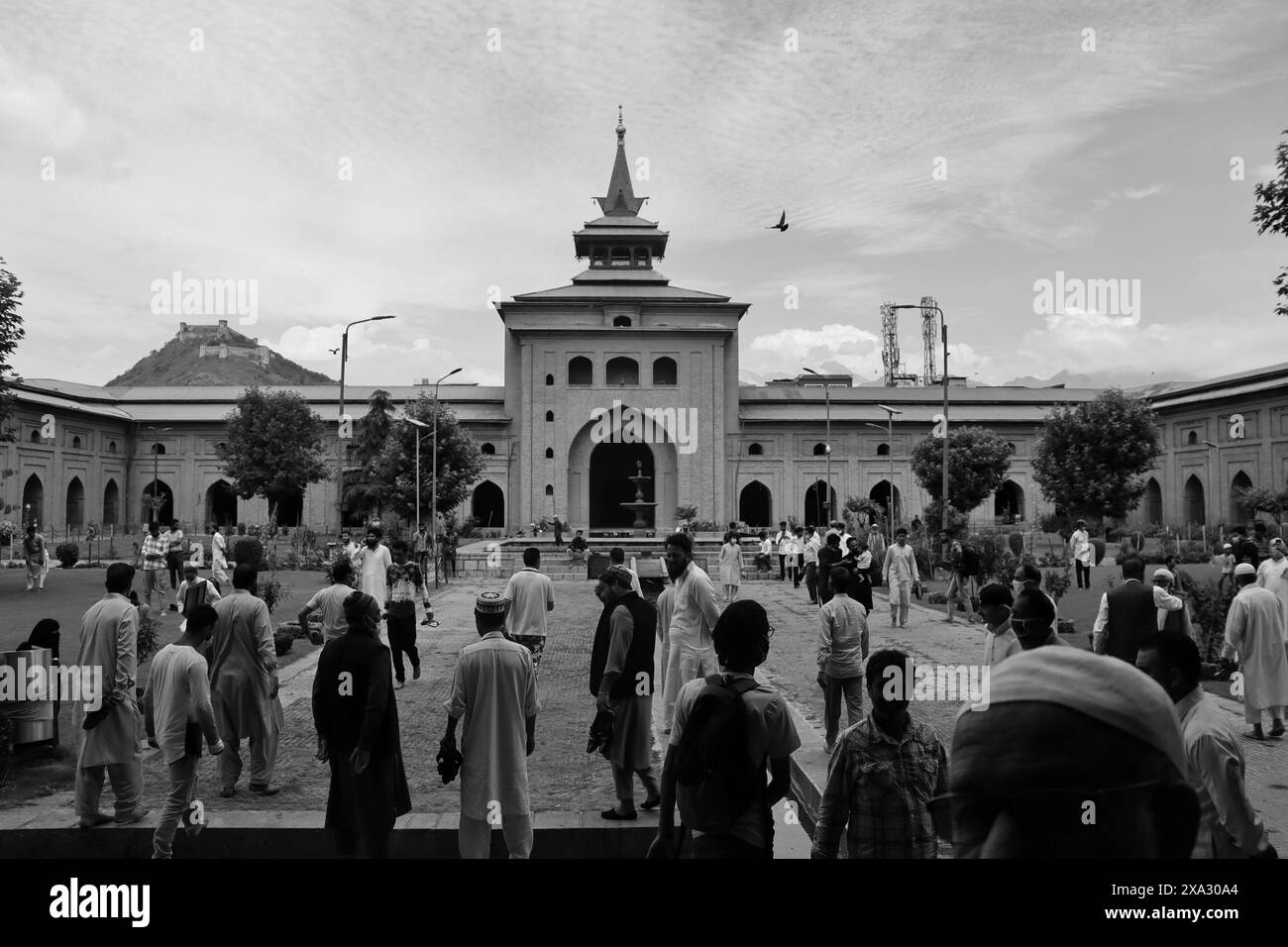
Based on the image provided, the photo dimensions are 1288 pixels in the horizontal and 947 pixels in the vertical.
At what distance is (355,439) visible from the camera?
45719mm

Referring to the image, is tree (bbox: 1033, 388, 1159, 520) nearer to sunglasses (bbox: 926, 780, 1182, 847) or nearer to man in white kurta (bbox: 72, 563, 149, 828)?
man in white kurta (bbox: 72, 563, 149, 828)

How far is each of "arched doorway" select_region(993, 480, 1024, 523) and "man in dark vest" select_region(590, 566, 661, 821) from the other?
48.4m

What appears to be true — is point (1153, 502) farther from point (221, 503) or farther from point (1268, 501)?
point (221, 503)

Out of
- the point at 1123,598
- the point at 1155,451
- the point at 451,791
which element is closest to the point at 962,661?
the point at 1123,598

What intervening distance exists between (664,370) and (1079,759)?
1791 inches

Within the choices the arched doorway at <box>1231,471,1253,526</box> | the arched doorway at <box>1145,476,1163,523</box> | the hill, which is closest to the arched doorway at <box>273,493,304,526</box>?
the arched doorway at <box>1145,476,1163,523</box>

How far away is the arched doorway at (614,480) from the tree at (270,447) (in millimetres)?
14108

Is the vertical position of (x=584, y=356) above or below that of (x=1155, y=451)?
above

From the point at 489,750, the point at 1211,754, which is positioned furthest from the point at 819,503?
the point at 1211,754

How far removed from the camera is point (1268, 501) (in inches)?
1421

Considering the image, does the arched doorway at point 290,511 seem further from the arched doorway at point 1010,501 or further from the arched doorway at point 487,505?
the arched doorway at point 1010,501
